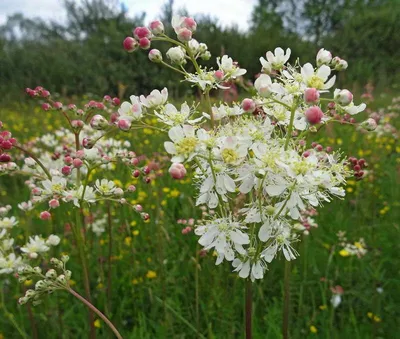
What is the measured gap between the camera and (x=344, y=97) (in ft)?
3.05

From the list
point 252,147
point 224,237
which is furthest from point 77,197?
point 252,147

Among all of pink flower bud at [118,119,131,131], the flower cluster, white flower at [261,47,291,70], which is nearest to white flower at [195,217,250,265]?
the flower cluster

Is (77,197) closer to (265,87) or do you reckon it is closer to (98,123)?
(98,123)

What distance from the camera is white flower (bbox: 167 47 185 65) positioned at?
1.00 meters

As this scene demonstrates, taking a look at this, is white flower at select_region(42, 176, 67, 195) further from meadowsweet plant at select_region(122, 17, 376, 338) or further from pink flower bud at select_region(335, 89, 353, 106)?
pink flower bud at select_region(335, 89, 353, 106)

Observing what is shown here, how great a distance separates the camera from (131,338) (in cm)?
179

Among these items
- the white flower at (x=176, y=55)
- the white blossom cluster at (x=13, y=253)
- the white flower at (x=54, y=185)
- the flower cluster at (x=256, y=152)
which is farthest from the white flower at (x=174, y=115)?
the white blossom cluster at (x=13, y=253)

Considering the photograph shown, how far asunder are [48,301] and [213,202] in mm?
1475

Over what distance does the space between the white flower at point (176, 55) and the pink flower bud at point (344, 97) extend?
0.36 m

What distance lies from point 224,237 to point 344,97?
0.40 metres

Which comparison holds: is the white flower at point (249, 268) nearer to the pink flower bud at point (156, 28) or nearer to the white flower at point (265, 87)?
the white flower at point (265, 87)

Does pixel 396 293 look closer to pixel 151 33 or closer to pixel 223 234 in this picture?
pixel 223 234

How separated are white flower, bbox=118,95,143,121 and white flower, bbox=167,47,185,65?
0.13 m

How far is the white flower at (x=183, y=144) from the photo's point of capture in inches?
35.3
